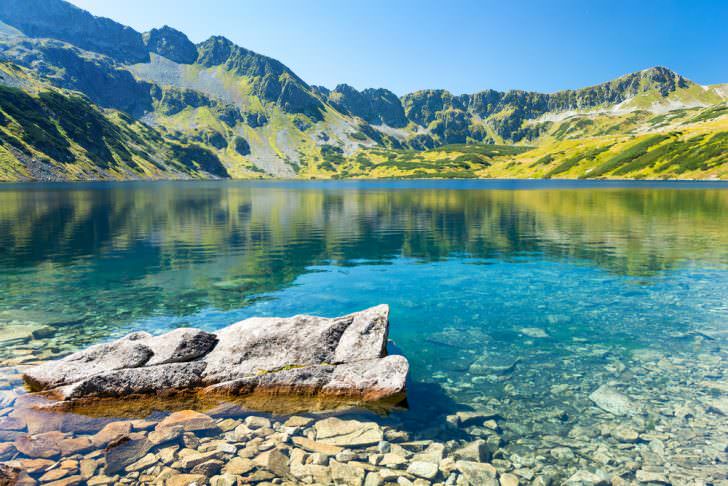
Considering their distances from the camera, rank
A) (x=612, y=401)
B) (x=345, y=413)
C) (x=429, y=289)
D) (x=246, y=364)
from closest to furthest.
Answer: (x=345, y=413) → (x=612, y=401) → (x=246, y=364) → (x=429, y=289)

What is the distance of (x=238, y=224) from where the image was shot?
242ft

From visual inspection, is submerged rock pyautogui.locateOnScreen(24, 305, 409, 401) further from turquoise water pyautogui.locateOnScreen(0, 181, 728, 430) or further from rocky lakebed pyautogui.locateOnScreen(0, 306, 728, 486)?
turquoise water pyautogui.locateOnScreen(0, 181, 728, 430)

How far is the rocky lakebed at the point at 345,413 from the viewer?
11430mm

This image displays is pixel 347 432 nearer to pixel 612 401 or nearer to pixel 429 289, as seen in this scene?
pixel 612 401

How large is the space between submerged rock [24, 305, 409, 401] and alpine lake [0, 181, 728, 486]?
94 centimetres

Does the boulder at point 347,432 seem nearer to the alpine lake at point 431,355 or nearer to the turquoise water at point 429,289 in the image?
the alpine lake at point 431,355

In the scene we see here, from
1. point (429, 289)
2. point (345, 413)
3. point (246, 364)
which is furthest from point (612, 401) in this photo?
point (429, 289)

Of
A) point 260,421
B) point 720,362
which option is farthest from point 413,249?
point 260,421

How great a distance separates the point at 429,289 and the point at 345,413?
1834 cm

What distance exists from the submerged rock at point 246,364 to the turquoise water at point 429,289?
2.35 meters

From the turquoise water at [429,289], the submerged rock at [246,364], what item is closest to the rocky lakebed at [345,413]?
the submerged rock at [246,364]

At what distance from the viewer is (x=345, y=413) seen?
1462 cm

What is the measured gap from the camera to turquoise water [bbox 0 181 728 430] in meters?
19.2

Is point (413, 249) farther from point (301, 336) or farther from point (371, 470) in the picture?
point (371, 470)
